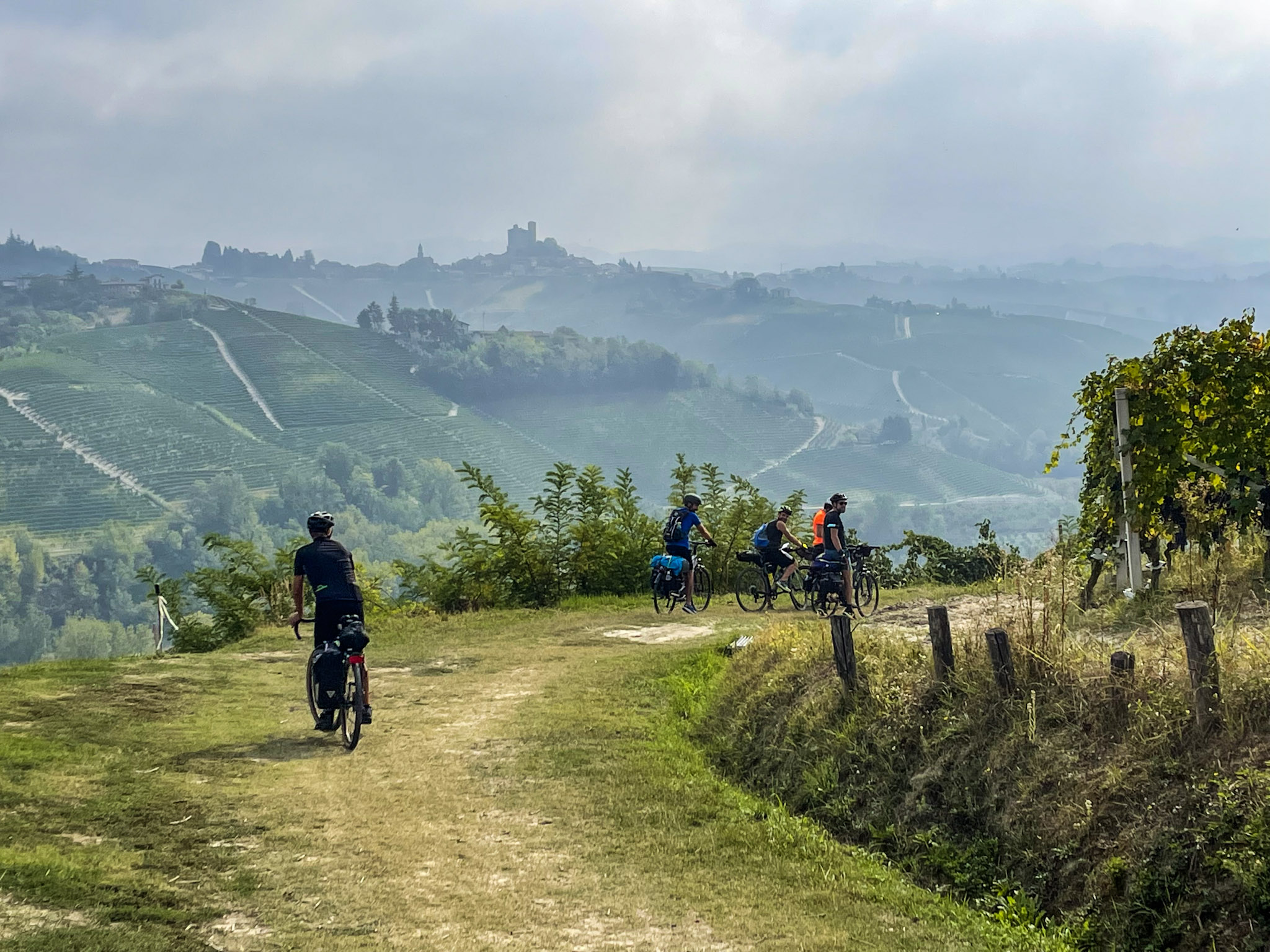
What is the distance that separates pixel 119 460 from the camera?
16325 cm

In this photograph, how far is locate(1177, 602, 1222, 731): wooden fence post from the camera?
5.93m

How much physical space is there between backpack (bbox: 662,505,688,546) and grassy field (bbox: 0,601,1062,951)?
561 cm

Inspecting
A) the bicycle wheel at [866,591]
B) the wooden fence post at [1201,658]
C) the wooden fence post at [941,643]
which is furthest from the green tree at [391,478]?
the wooden fence post at [1201,658]

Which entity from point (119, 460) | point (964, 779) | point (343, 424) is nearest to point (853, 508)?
point (343, 424)

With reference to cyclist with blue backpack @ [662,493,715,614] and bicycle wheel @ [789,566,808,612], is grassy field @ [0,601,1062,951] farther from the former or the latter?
bicycle wheel @ [789,566,808,612]

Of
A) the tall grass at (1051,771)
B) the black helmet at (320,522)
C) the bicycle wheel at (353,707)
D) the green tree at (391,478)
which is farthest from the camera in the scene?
the green tree at (391,478)

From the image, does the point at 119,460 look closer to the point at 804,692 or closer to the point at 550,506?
the point at 550,506

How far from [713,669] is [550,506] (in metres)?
8.21

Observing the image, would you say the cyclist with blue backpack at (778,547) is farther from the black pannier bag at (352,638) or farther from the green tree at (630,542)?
the black pannier bag at (352,638)

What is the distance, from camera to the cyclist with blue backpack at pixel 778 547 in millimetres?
16375

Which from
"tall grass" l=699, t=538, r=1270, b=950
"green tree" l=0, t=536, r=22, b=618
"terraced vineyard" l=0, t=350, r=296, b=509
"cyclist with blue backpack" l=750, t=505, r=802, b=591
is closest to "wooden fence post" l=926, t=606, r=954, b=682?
"tall grass" l=699, t=538, r=1270, b=950

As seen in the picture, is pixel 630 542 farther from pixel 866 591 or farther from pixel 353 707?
pixel 353 707

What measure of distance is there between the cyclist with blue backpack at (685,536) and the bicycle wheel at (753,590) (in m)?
0.97

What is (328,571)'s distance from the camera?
877cm
